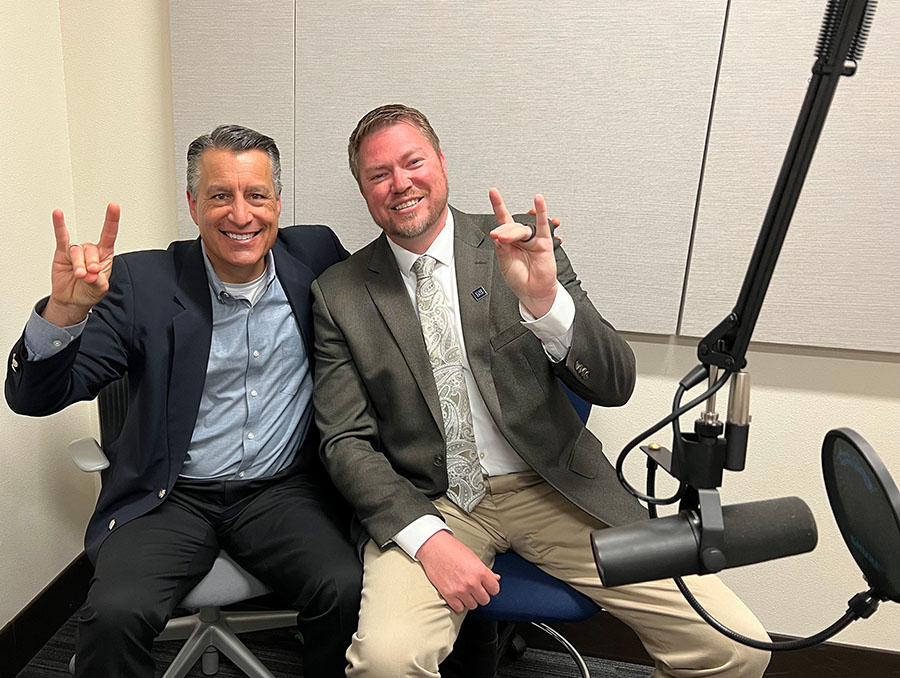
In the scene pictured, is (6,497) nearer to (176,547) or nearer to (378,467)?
(176,547)

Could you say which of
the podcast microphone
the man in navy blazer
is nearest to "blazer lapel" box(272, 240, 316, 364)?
the man in navy blazer

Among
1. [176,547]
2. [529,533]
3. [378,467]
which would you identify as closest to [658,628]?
[529,533]

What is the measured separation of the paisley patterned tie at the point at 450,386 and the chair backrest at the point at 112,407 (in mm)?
799

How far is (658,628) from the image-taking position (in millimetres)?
1768

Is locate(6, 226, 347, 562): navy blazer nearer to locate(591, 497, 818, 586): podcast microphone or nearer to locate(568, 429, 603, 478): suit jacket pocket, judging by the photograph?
locate(568, 429, 603, 478): suit jacket pocket

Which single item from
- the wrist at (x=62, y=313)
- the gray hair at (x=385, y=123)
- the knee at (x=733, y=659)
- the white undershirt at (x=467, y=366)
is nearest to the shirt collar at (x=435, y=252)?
the white undershirt at (x=467, y=366)

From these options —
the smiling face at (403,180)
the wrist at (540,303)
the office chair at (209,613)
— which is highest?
the smiling face at (403,180)

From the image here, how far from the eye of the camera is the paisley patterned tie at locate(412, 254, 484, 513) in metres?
1.94

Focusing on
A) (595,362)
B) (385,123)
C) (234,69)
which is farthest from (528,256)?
(234,69)

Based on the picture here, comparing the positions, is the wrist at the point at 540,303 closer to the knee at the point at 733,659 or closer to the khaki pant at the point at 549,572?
the khaki pant at the point at 549,572

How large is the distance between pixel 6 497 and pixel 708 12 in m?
2.15

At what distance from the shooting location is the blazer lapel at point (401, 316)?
1912 mm

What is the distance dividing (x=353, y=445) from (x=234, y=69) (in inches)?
42.1

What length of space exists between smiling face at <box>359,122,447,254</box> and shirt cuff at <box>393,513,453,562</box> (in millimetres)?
659
